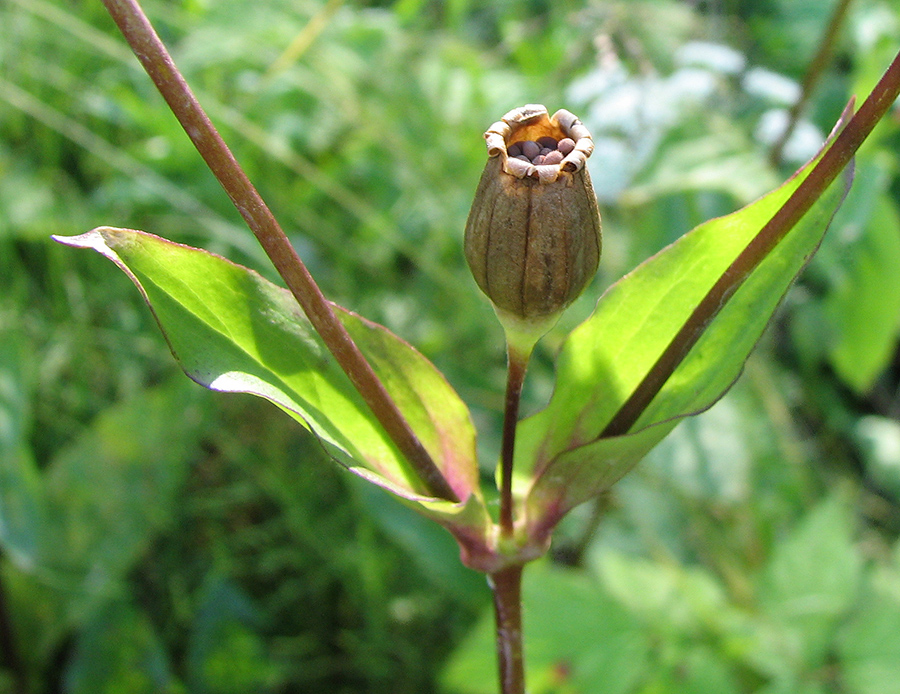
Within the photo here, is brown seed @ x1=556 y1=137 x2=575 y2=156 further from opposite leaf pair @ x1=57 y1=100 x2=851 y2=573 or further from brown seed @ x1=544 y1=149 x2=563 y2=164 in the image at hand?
opposite leaf pair @ x1=57 y1=100 x2=851 y2=573

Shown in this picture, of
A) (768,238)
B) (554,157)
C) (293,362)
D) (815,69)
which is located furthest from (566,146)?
(815,69)

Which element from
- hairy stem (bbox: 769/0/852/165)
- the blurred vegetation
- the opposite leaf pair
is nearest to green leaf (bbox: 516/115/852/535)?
the opposite leaf pair

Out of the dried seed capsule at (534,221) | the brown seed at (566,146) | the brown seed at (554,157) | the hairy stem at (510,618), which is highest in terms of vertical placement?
the brown seed at (566,146)

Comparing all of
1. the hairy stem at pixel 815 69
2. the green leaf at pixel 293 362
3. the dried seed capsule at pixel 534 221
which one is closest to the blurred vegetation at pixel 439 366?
the hairy stem at pixel 815 69

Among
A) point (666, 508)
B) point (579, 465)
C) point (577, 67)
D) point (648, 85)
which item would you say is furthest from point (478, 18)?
point (579, 465)

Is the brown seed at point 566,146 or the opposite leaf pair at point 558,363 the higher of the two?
the brown seed at point 566,146

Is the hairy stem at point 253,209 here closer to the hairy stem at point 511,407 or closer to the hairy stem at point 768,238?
the hairy stem at point 511,407
